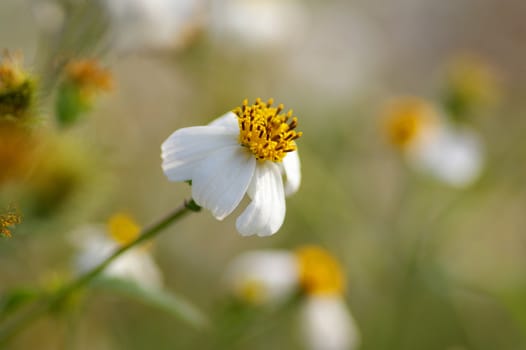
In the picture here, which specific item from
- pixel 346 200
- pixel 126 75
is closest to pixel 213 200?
pixel 346 200

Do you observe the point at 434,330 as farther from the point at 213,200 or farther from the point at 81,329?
the point at 213,200

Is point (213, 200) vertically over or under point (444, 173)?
over

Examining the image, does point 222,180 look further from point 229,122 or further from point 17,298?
point 17,298

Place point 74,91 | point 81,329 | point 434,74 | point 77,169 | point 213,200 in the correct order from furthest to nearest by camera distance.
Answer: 1. point 434,74
2. point 81,329
3. point 77,169
4. point 74,91
5. point 213,200

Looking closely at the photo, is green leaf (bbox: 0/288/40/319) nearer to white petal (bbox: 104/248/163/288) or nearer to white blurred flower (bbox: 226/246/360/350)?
white petal (bbox: 104/248/163/288)

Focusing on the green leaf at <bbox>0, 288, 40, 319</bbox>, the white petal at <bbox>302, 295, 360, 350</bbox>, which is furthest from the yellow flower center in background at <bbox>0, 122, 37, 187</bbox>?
the white petal at <bbox>302, 295, 360, 350</bbox>

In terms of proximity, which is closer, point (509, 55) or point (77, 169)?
point (77, 169)

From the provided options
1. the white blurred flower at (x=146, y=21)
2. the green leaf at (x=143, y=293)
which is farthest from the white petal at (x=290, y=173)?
the white blurred flower at (x=146, y=21)
